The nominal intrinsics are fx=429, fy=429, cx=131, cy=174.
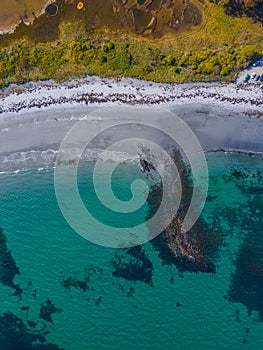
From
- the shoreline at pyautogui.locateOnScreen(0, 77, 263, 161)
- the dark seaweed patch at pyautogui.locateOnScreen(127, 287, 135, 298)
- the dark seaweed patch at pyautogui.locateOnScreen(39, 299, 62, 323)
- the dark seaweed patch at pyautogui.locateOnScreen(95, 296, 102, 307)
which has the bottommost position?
the dark seaweed patch at pyautogui.locateOnScreen(39, 299, 62, 323)

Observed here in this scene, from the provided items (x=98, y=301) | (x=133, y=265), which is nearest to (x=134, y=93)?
(x=133, y=265)

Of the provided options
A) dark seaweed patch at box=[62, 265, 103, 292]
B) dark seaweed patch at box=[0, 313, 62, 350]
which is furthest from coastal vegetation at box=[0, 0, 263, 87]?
dark seaweed patch at box=[0, 313, 62, 350]

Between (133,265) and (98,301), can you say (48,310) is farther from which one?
(133,265)

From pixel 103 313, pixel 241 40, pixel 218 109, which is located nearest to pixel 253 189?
pixel 218 109

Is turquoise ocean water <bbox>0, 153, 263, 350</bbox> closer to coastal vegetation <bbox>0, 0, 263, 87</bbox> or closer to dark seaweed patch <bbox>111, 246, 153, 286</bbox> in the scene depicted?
dark seaweed patch <bbox>111, 246, 153, 286</bbox>

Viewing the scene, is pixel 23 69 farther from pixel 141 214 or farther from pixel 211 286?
pixel 211 286

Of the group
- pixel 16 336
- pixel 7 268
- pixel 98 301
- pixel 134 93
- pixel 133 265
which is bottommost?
pixel 16 336

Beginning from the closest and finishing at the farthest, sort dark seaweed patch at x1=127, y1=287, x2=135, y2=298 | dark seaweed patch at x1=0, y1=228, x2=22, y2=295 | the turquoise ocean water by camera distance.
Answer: the turquoise ocean water → dark seaweed patch at x1=127, y1=287, x2=135, y2=298 → dark seaweed patch at x1=0, y1=228, x2=22, y2=295
